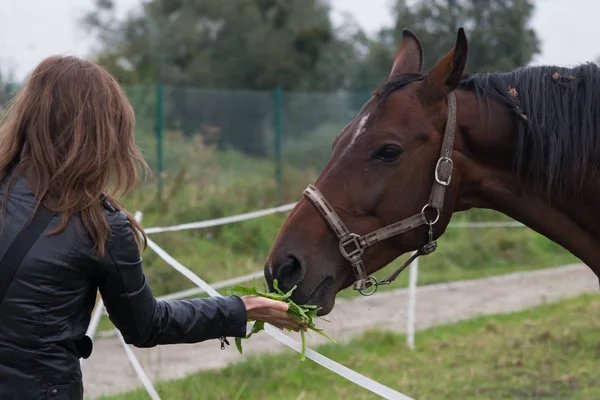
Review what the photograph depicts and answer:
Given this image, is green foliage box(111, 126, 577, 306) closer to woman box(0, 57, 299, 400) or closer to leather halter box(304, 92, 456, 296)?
leather halter box(304, 92, 456, 296)

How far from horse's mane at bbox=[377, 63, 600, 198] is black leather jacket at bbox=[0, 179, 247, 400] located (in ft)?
4.29

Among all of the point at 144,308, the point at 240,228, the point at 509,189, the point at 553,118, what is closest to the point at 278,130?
the point at 240,228

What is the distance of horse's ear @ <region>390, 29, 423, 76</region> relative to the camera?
3092mm

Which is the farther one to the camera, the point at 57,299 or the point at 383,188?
the point at 383,188

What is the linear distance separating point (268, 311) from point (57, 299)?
78cm

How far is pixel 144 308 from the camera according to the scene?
2.09 m

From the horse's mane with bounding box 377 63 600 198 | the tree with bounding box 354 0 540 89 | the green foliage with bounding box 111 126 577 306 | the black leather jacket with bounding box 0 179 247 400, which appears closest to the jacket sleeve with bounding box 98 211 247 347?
the black leather jacket with bounding box 0 179 247 400

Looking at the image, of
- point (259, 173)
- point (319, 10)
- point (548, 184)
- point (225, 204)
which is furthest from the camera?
point (319, 10)

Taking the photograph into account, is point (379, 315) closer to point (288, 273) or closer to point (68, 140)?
point (288, 273)

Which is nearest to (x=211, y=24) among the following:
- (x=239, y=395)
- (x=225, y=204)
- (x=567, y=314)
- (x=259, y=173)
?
(x=259, y=173)

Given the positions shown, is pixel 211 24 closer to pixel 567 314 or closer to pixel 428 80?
pixel 567 314

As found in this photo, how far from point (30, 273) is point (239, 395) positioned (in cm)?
346

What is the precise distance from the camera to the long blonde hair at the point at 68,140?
1.99m

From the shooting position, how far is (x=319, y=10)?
75.4 feet
